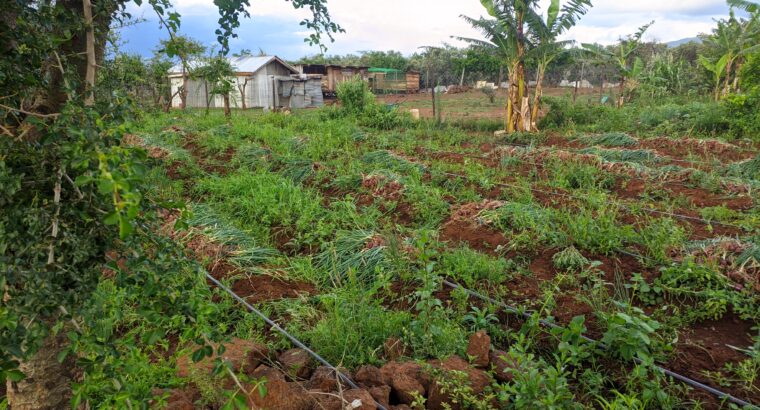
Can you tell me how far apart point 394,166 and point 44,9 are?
6039mm

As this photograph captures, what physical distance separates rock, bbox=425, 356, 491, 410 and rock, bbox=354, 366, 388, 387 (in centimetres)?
25

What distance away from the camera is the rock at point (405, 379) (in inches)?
99.6

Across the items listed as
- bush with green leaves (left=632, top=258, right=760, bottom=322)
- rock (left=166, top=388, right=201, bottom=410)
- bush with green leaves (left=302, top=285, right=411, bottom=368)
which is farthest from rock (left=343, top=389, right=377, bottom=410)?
bush with green leaves (left=632, top=258, right=760, bottom=322)

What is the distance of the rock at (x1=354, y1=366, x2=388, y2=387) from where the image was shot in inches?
103

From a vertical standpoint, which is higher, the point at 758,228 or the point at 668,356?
the point at 758,228

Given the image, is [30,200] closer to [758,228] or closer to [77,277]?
[77,277]

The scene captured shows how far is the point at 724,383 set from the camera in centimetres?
275

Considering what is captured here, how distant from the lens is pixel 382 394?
2459 mm

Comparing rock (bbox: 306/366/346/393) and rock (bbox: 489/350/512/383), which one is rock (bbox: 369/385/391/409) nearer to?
rock (bbox: 306/366/346/393)

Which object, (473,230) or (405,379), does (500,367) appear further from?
(473,230)

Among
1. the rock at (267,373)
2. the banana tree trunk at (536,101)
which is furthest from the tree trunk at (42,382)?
the banana tree trunk at (536,101)

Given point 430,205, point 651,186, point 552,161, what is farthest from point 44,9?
point 552,161

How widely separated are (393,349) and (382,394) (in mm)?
561

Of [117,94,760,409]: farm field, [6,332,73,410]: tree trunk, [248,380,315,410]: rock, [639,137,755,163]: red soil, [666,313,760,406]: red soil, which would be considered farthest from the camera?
[639,137,755,163]: red soil
